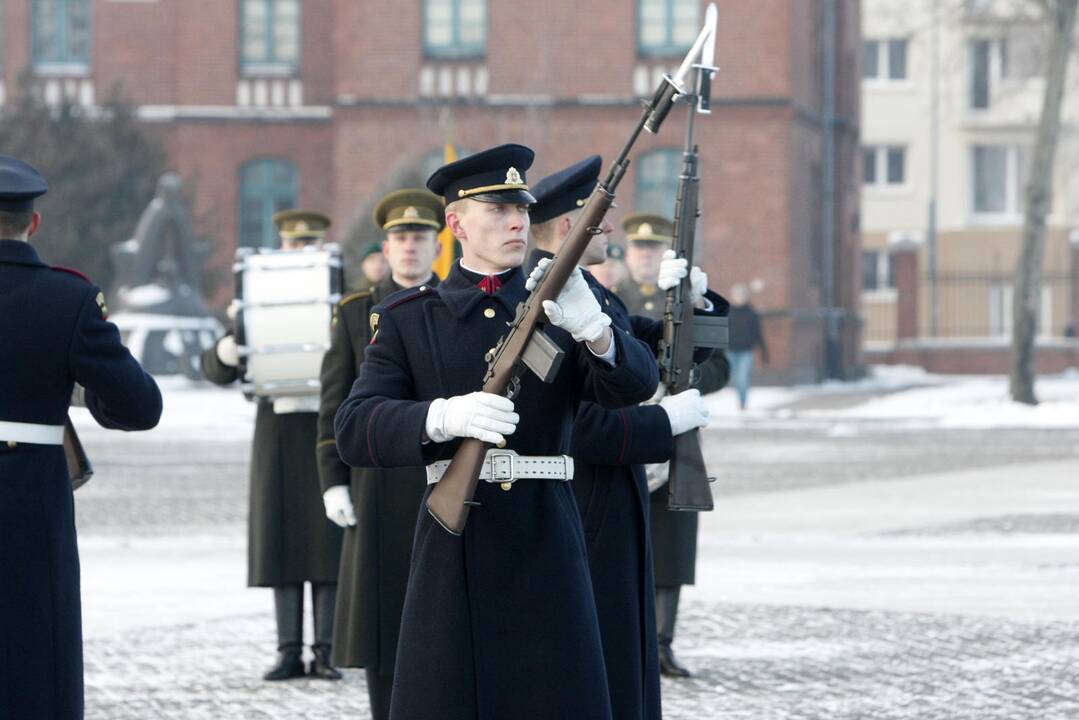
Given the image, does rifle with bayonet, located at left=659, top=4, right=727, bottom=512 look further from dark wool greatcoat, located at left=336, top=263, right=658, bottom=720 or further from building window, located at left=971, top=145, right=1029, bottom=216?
building window, located at left=971, top=145, right=1029, bottom=216

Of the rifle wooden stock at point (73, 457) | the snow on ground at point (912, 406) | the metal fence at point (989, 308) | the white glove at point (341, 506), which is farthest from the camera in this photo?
the metal fence at point (989, 308)

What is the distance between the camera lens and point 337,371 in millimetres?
8328

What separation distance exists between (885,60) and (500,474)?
5932 cm

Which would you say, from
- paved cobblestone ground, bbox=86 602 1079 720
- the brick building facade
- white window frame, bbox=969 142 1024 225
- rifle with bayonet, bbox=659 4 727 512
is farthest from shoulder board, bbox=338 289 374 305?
white window frame, bbox=969 142 1024 225

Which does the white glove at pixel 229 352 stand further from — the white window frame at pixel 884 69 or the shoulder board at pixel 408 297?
A: the white window frame at pixel 884 69

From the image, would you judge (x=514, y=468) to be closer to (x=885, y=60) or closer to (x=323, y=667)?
(x=323, y=667)

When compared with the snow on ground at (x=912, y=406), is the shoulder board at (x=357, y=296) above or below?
above

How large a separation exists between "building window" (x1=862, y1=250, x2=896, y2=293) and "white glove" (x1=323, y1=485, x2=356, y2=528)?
Result: 5528 cm

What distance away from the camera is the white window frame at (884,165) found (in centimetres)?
6312

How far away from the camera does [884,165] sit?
208 feet

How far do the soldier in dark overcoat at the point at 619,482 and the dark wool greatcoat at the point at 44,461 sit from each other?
1.26m

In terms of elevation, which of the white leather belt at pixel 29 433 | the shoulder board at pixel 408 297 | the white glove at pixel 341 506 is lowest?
the white glove at pixel 341 506

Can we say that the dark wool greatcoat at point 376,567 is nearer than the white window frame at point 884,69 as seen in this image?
Yes

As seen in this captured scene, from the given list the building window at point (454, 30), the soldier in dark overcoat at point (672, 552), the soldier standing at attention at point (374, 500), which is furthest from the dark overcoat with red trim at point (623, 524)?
the building window at point (454, 30)
